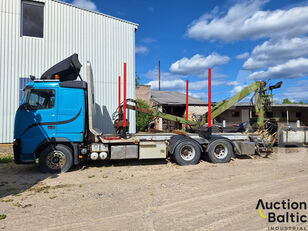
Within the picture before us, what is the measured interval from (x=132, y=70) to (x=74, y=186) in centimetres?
1043

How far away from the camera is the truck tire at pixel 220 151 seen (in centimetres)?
790

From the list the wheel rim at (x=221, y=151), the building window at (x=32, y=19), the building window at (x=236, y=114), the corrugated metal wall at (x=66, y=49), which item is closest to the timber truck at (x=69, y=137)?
the wheel rim at (x=221, y=151)

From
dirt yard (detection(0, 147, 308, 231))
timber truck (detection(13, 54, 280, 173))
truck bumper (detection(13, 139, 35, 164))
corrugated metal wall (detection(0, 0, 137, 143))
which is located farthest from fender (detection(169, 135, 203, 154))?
corrugated metal wall (detection(0, 0, 137, 143))

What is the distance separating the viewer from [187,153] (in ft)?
25.6

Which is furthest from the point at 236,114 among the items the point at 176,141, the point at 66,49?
the point at 66,49

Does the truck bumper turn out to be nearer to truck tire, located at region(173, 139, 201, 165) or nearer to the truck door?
the truck door

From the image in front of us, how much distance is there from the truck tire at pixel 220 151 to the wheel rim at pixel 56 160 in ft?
17.1

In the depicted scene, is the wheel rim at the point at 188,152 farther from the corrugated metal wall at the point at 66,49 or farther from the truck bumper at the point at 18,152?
the corrugated metal wall at the point at 66,49

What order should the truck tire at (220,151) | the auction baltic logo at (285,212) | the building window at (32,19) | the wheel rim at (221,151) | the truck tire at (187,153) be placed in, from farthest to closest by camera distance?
the building window at (32,19), the wheel rim at (221,151), the truck tire at (220,151), the truck tire at (187,153), the auction baltic logo at (285,212)

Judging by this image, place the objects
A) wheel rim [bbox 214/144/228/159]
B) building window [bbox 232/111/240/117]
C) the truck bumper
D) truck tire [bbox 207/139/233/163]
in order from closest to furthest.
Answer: the truck bumper, truck tire [bbox 207/139/233/163], wheel rim [bbox 214/144/228/159], building window [bbox 232/111/240/117]

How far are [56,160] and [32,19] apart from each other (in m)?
10.2

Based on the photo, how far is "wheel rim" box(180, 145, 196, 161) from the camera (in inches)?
303

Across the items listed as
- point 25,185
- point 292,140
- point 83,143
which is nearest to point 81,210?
point 25,185

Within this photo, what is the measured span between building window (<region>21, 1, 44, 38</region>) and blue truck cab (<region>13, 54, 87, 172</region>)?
7.74 meters
